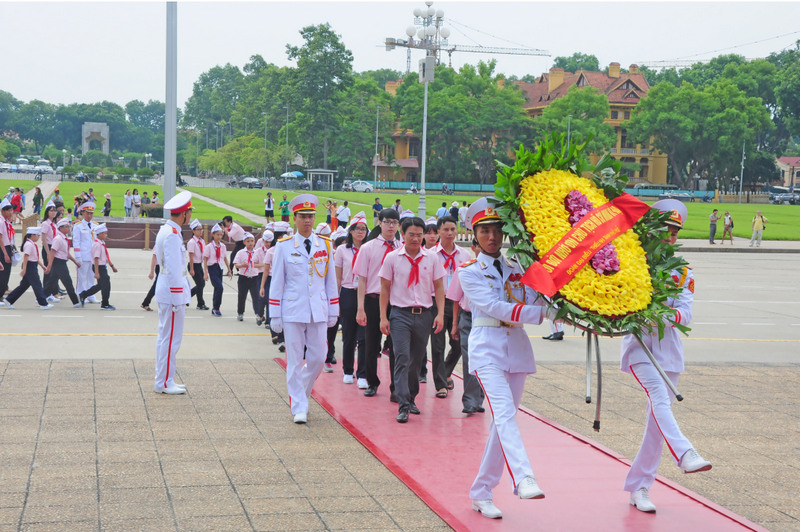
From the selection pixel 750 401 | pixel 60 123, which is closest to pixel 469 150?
pixel 750 401

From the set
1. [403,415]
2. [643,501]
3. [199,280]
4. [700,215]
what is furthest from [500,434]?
[700,215]

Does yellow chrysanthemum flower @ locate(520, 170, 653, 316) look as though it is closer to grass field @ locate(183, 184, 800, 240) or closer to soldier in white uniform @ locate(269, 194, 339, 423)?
soldier in white uniform @ locate(269, 194, 339, 423)

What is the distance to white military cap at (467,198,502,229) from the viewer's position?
5.54 m

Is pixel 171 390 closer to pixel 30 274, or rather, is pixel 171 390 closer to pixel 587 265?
pixel 587 265

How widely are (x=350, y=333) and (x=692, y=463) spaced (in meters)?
5.17

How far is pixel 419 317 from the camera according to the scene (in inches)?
327

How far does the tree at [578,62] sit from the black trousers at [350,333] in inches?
5865

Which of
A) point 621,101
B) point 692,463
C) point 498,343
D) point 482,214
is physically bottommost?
point 692,463

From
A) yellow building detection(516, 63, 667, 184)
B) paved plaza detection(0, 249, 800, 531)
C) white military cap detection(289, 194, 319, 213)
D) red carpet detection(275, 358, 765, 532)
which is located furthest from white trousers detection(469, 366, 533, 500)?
yellow building detection(516, 63, 667, 184)

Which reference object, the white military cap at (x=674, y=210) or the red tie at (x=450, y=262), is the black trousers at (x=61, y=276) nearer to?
the red tie at (x=450, y=262)

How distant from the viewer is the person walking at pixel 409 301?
26.9ft

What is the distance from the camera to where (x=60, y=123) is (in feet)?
557

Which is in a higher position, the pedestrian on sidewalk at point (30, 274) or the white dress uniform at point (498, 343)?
the white dress uniform at point (498, 343)

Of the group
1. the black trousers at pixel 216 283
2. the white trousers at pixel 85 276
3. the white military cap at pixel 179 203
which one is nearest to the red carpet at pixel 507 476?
the white military cap at pixel 179 203
